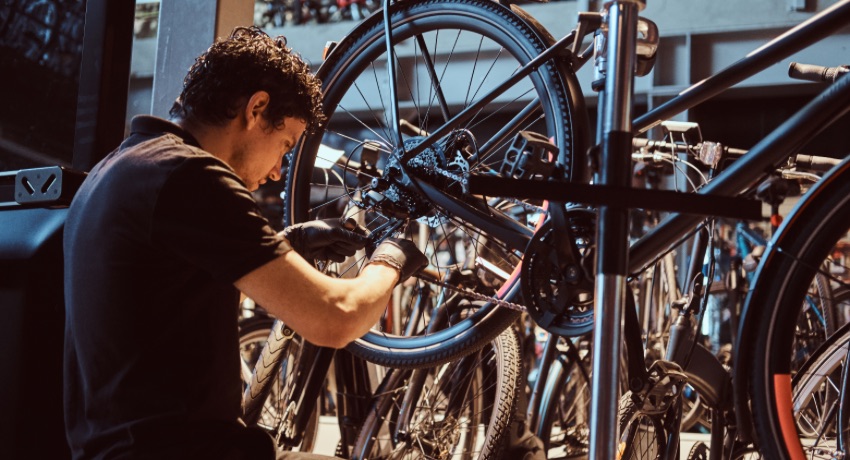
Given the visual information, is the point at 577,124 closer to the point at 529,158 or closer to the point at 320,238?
the point at 529,158

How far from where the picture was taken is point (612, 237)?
48.0 inches

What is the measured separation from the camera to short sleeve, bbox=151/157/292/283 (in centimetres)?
141

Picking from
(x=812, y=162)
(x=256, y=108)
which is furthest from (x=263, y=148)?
(x=812, y=162)

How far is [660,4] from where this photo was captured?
6805mm

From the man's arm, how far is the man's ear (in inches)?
14.3

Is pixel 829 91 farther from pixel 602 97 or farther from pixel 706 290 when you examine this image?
pixel 706 290

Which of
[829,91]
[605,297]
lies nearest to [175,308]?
[605,297]

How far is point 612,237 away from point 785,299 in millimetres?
326

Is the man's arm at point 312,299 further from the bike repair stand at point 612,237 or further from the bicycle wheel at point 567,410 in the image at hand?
the bicycle wheel at point 567,410

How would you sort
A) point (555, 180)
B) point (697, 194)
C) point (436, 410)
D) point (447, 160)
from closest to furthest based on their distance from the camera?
point (697, 194), point (555, 180), point (447, 160), point (436, 410)

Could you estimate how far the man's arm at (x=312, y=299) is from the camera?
1422mm

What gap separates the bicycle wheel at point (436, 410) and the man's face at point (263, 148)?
107 centimetres

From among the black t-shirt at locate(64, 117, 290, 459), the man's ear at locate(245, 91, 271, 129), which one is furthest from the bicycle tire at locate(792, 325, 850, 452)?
the man's ear at locate(245, 91, 271, 129)

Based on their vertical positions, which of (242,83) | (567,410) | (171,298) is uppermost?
(242,83)
